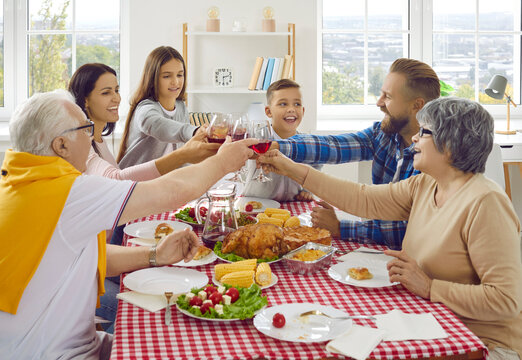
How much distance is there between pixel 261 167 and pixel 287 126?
3.10ft

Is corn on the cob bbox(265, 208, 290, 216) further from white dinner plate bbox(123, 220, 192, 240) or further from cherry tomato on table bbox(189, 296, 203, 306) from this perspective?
cherry tomato on table bbox(189, 296, 203, 306)

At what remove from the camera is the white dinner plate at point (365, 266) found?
1766 millimetres

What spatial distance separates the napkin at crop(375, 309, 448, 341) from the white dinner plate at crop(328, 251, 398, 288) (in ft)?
0.63

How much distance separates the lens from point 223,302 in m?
1.56

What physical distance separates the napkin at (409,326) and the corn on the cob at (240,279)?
A: 0.37 metres

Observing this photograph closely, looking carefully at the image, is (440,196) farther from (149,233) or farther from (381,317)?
(149,233)

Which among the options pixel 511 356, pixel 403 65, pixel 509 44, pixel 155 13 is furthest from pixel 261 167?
pixel 509 44

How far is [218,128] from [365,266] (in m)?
0.72

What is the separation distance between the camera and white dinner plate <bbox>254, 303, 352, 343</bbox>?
142cm

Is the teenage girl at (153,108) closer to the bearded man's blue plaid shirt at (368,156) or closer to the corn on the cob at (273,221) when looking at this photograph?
the bearded man's blue plaid shirt at (368,156)

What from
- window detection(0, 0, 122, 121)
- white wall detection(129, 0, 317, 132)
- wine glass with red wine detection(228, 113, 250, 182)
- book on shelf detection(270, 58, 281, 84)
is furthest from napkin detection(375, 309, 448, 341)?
window detection(0, 0, 122, 121)

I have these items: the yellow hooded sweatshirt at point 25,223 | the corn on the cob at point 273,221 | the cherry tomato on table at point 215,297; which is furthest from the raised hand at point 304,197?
the yellow hooded sweatshirt at point 25,223

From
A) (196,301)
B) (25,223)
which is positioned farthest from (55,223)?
(196,301)

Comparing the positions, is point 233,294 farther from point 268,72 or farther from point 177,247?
point 268,72
